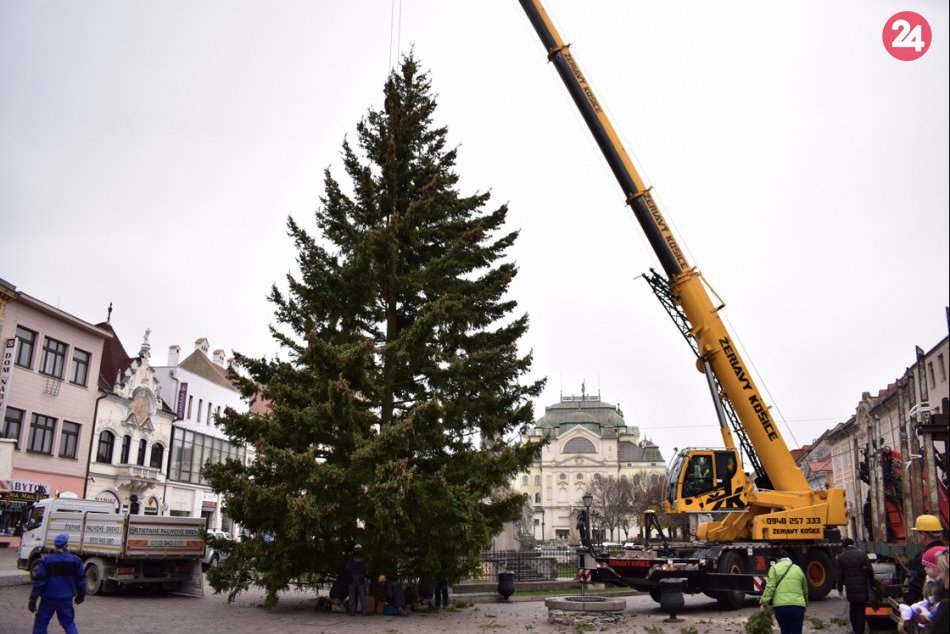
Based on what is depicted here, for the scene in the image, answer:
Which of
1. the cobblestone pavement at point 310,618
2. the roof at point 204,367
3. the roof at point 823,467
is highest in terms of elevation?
the roof at point 204,367

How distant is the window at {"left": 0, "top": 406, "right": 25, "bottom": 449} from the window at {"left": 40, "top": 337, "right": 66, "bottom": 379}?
233 cm

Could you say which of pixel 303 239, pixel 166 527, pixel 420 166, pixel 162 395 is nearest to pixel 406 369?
pixel 303 239

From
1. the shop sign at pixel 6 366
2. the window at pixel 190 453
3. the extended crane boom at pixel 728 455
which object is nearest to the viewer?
the extended crane boom at pixel 728 455

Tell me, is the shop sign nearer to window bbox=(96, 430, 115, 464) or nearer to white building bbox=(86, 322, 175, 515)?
white building bbox=(86, 322, 175, 515)

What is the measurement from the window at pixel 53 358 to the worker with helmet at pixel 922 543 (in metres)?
34.1

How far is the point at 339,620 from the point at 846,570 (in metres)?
9.45

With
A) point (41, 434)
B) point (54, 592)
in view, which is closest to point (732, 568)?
point (54, 592)

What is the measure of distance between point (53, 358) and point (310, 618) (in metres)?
25.1

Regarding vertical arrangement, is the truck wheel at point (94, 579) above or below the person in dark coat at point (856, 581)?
below

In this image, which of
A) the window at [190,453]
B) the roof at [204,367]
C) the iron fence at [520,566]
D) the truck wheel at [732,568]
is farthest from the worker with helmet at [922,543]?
the roof at [204,367]

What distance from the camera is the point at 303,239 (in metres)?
18.6

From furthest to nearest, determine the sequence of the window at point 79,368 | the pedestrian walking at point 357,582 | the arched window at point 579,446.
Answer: the arched window at point 579,446 → the window at point 79,368 → the pedestrian walking at point 357,582

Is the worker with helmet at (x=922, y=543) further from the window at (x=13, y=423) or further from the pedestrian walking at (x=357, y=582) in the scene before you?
the window at (x=13, y=423)

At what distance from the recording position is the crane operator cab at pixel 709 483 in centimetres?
1820
